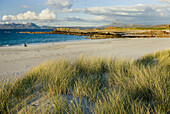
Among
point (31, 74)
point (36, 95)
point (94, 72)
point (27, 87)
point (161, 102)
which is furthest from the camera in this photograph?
point (94, 72)

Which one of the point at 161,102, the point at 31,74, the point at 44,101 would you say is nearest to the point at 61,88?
the point at 44,101

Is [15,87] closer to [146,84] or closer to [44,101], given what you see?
[44,101]

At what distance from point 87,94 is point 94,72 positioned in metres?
1.88

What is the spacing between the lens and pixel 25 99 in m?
2.99

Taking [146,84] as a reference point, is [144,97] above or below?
below

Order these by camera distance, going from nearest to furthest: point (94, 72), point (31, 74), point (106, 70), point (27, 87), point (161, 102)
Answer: point (161, 102), point (27, 87), point (31, 74), point (94, 72), point (106, 70)

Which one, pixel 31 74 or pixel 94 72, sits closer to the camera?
pixel 31 74

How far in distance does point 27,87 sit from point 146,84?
275 centimetres

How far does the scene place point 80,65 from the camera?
5.38 meters

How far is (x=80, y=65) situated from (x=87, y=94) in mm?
2359

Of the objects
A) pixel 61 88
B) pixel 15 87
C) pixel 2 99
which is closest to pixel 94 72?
pixel 61 88

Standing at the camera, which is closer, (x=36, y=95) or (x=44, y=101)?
(x=44, y=101)

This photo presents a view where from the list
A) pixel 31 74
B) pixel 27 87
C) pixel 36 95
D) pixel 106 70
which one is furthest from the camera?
pixel 106 70

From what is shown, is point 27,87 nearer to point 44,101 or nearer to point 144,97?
point 44,101
